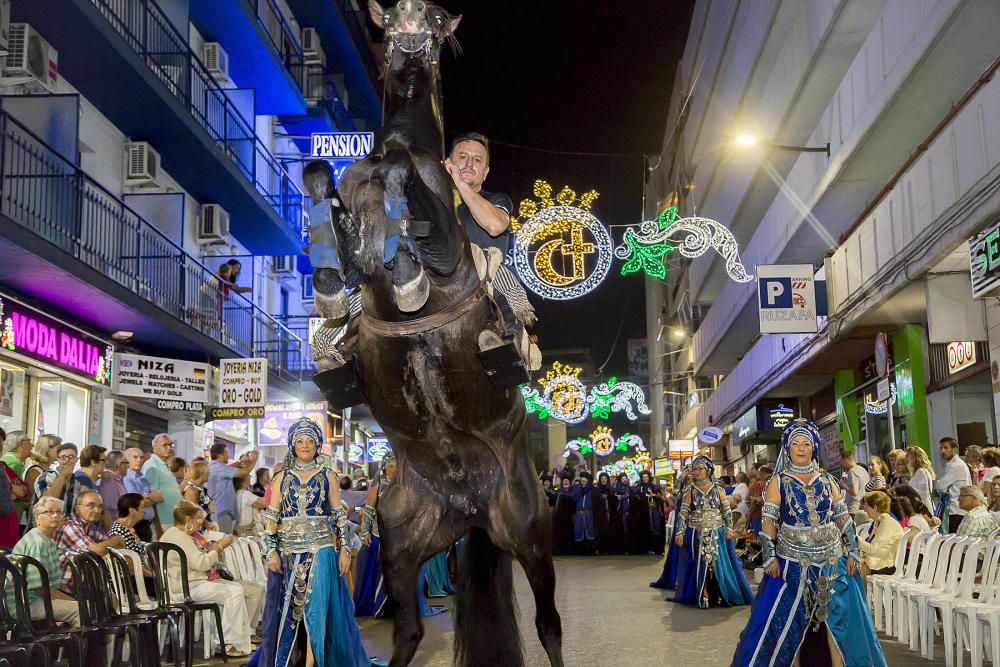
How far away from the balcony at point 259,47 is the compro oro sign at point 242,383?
302 inches

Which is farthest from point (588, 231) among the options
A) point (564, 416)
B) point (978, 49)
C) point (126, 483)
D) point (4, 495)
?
point (564, 416)

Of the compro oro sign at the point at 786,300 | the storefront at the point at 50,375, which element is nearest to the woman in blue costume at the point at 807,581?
the storefront at the point at 50,375

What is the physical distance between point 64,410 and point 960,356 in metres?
13.9

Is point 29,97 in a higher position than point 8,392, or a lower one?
higher

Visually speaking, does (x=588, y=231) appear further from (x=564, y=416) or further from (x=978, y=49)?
(x=564, y=416)

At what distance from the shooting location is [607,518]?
28.6 m

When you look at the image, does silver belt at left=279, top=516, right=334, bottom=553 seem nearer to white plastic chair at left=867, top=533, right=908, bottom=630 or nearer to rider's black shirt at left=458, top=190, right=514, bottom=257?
rider's black shirt at left=458, top=190, right=514, bottom=257

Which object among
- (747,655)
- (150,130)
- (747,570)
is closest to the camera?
(747,655)

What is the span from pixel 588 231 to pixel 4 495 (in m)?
9.52

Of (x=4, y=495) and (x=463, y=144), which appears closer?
(x=463, y=144)

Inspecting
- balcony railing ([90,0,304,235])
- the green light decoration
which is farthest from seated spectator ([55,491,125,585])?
the green light decoration

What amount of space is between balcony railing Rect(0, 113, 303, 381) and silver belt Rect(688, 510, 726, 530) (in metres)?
8.73

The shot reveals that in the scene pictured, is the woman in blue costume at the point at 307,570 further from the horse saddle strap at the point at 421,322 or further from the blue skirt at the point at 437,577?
the blue skirt at the point at 437,577

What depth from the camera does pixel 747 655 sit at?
295 inches
